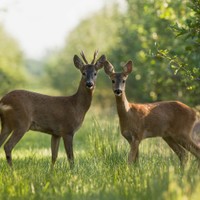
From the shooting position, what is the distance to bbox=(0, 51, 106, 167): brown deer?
32.8 ft

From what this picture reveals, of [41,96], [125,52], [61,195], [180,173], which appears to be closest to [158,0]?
[41,96]

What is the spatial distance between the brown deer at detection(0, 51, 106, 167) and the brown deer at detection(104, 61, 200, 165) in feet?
2.12

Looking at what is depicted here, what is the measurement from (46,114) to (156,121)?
5.61 feet

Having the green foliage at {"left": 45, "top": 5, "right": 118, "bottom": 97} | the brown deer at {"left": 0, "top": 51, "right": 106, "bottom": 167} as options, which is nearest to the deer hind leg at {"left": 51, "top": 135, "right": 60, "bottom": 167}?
the brown deer at {"left": 0, "top": 51, "right": 106, "bottom": 167}

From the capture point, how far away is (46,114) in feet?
33.6

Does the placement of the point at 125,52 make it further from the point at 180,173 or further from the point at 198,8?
the point at 180,173

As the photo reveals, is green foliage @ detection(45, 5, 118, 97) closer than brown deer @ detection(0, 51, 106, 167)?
No

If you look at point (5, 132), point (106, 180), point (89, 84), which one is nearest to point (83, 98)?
point (89, 84)

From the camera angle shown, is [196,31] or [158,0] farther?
[158,0]

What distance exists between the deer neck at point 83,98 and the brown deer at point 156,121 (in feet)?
1.90

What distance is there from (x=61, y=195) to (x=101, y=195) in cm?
42

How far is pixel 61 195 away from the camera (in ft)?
22.0

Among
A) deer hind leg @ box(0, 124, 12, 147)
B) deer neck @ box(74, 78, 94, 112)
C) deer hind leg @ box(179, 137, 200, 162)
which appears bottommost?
deer hind leg @ box(179, 137, 200, 162)

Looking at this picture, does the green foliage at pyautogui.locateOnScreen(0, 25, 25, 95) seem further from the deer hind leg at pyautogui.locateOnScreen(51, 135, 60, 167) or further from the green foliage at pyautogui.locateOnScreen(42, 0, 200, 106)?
the deer hind leg at pyautogui.locateOnScreen(51, 135, 60, 167)
